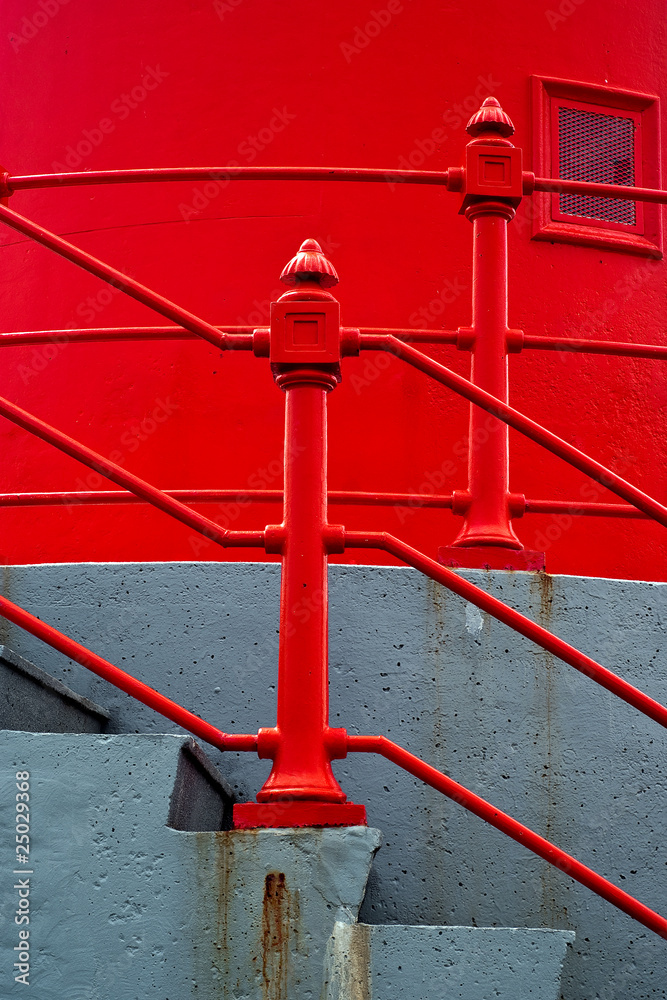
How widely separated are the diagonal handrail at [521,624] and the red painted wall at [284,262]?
1214 mm

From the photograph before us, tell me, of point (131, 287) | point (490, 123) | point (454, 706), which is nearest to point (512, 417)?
point (454, 706)

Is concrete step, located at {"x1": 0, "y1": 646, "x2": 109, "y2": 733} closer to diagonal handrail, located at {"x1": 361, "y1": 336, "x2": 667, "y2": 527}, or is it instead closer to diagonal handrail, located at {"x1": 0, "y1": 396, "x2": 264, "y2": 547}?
diagonal handrail, located at {"x1": 0, "y1": 396, "x2": 264, "y2": 547}

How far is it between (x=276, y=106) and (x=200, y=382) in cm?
84

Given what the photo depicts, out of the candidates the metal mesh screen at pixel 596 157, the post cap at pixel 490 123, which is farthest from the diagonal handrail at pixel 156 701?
the metal mesh screen at pixel 596 157

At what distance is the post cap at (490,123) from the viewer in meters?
2.99

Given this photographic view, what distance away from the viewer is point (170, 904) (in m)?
1.97

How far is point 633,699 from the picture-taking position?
215cm

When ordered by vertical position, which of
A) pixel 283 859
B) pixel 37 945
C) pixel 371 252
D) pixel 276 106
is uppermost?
pixel 276 106

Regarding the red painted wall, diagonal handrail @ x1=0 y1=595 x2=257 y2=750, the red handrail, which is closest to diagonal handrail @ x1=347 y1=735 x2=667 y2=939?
diagonal handrail @ x1=0 y1=595 x2=257 y2=750

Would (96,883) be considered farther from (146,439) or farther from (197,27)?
→ (197,27)

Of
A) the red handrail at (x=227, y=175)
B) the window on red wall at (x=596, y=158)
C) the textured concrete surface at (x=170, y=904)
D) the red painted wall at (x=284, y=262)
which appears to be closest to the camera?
the textured concrete surface at (x=170, y=904)

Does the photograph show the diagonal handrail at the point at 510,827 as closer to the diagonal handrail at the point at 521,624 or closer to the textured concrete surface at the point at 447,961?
the textured concrete surface at the point at 447,961

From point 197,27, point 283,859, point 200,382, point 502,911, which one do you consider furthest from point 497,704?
point 197,27

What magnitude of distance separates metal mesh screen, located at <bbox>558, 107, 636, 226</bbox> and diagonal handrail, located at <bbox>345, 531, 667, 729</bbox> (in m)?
1.93
